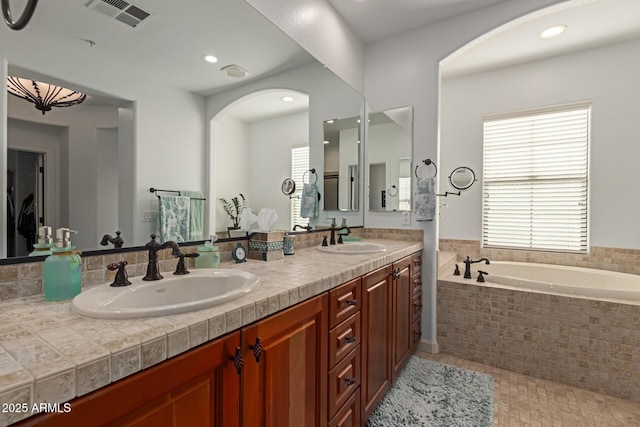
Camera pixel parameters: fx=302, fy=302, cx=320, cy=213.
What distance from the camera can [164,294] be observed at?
109 centimetres

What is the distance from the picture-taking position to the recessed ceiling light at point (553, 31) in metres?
2.61

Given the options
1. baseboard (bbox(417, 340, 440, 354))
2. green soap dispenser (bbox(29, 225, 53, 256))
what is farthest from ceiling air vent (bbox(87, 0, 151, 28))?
baseboard (bbox(417, 340, 440, 354))

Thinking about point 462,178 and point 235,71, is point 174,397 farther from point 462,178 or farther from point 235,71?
point 462,178

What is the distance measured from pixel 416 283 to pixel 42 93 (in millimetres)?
2386

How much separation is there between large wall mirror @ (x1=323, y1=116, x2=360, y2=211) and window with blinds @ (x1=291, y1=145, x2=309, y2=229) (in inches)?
10.2

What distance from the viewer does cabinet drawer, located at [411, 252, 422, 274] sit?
2318mm

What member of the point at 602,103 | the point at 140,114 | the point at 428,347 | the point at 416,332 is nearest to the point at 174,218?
the point at 140,114

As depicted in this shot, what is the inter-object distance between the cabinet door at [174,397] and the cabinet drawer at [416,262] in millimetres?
1757

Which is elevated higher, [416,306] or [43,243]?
[43,243]

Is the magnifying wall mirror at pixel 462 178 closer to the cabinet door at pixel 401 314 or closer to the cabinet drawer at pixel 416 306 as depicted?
the cabinet drawer at pixel 416 306

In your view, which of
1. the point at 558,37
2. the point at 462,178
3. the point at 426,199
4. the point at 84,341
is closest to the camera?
the point at 84,341

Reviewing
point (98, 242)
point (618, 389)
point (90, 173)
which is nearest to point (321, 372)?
point (98, 242)

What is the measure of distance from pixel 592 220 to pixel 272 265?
3.27m

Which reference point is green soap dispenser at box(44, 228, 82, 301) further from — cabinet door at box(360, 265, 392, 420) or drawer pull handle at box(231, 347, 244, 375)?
cabinet door at box(360, 265, 392, 420)
